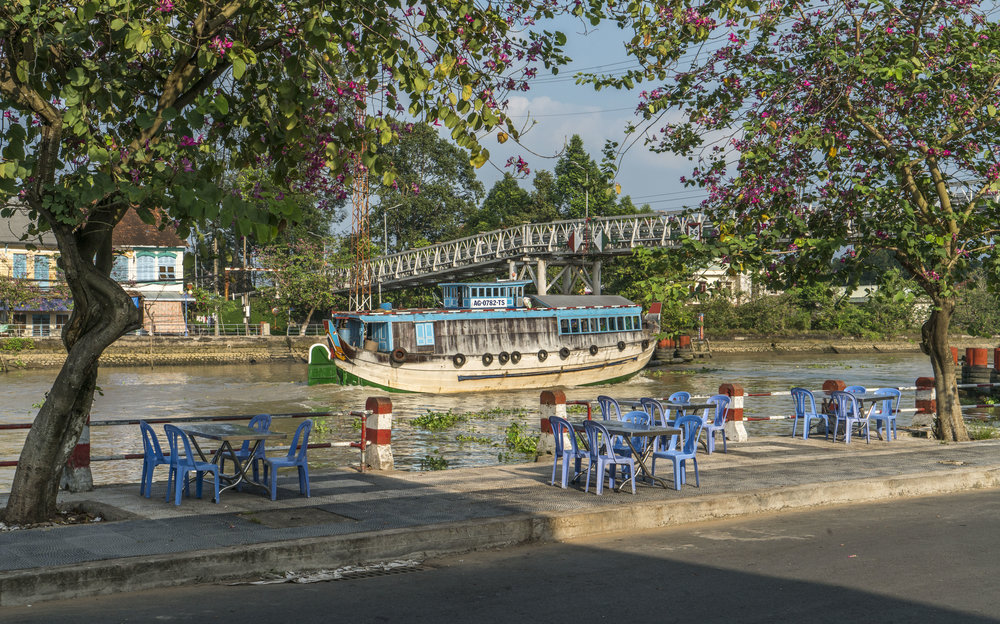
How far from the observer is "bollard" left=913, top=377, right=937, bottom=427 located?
16.9 metres

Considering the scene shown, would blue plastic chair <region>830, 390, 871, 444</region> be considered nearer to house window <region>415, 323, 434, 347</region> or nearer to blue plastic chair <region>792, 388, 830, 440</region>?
blue plastic chair <region>792, 388, 830, 440</region>

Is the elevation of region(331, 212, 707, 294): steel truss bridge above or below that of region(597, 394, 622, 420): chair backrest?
above

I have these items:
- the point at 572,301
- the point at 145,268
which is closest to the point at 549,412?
the point at 572,301

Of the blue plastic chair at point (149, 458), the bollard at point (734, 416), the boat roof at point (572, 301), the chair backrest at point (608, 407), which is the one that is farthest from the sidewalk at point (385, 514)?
the boat roof at point (572, 301)

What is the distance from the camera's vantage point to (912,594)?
664 cm

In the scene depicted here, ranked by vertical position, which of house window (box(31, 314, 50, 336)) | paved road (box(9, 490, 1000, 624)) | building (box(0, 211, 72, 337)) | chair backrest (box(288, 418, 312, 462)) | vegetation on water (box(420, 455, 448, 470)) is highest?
building (box(0, 211, 72, 337))

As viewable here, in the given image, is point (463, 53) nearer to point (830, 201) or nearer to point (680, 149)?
point (680, 149)

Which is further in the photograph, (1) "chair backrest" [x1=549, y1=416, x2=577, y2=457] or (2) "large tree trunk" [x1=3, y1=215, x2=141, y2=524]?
(1) "chair backrest" [x1=549, y1=416, x2=577, y2=457]

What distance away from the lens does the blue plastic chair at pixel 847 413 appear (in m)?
15.5

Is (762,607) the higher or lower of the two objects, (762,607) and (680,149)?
the lower

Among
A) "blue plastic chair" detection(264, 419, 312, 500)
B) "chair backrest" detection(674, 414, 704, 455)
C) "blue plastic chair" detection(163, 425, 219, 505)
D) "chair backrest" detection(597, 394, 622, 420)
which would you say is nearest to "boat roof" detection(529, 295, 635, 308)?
"chair backrest" detection(597, 394, 622, 420)

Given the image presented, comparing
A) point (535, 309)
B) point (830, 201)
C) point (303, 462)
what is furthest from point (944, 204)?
point (535, 309)

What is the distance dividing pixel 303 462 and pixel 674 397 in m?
6.87

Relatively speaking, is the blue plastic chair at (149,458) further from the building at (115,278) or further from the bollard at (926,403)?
the building at (115,278)
